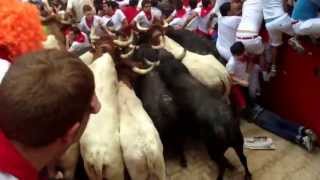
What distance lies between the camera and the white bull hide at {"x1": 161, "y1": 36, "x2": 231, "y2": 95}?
3.90 meters

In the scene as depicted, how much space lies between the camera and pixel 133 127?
3.03 meters

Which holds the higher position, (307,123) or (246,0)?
(246,0)

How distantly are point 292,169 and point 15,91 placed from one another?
280 centimetres

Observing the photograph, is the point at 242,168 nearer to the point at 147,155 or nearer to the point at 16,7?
the point at 147,155

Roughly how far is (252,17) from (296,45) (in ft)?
1.46

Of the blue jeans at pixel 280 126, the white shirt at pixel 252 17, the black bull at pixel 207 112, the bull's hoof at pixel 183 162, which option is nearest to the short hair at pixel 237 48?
the white shirt at pixel 252 17

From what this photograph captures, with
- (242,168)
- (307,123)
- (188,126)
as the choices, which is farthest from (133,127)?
(307,123)

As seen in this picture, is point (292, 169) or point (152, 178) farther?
point (292, 169)

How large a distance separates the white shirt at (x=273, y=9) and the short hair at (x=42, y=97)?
2.83m

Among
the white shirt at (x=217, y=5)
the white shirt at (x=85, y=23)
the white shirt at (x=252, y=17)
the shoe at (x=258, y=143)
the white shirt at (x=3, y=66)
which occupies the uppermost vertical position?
the white shirt at (x=3, y=66)

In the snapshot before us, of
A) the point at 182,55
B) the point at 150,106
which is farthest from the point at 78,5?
the point at 150,106

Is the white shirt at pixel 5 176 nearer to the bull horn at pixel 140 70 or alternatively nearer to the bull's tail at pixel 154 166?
the bull's tail at pixel 154 166

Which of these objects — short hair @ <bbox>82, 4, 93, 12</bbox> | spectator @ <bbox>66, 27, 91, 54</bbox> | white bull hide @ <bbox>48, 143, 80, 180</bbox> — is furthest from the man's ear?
short hair @ <bbox>82, 4, 93, 12</bbox>

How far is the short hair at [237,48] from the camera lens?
3912 millimetres
